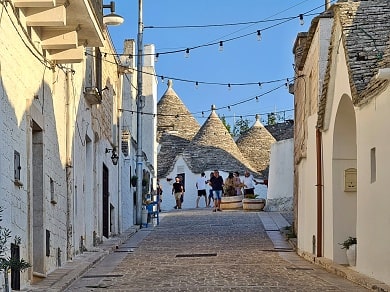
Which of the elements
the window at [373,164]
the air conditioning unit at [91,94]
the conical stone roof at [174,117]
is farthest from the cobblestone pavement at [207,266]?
the conical stone roof at [174,117]

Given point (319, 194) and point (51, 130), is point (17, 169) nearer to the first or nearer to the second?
point (51, 130)

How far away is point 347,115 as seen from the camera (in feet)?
51.2

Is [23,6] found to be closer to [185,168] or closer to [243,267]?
[243,267]

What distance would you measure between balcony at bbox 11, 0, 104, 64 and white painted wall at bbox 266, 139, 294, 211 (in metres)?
18.4

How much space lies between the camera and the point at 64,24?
1255 centimetres

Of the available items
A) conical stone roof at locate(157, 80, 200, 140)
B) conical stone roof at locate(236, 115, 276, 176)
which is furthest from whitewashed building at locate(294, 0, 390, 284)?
conical stone roof at locate(157, 80, 200, 140)

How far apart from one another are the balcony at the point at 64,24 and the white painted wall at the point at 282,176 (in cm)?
1843

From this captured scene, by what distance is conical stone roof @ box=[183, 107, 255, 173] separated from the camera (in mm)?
49969

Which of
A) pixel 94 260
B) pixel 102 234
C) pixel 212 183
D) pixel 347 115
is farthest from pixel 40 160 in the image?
pixel 212 183

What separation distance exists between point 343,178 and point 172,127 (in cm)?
4059

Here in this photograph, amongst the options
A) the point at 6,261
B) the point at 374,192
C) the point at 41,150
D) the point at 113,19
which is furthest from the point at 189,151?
the point at 6,261

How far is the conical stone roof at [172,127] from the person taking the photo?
2122 inches

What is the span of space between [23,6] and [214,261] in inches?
270

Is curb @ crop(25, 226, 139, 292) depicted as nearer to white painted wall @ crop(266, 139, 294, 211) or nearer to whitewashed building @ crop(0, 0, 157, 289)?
whitewashed building @ crop(0, 0, 157, 289)
